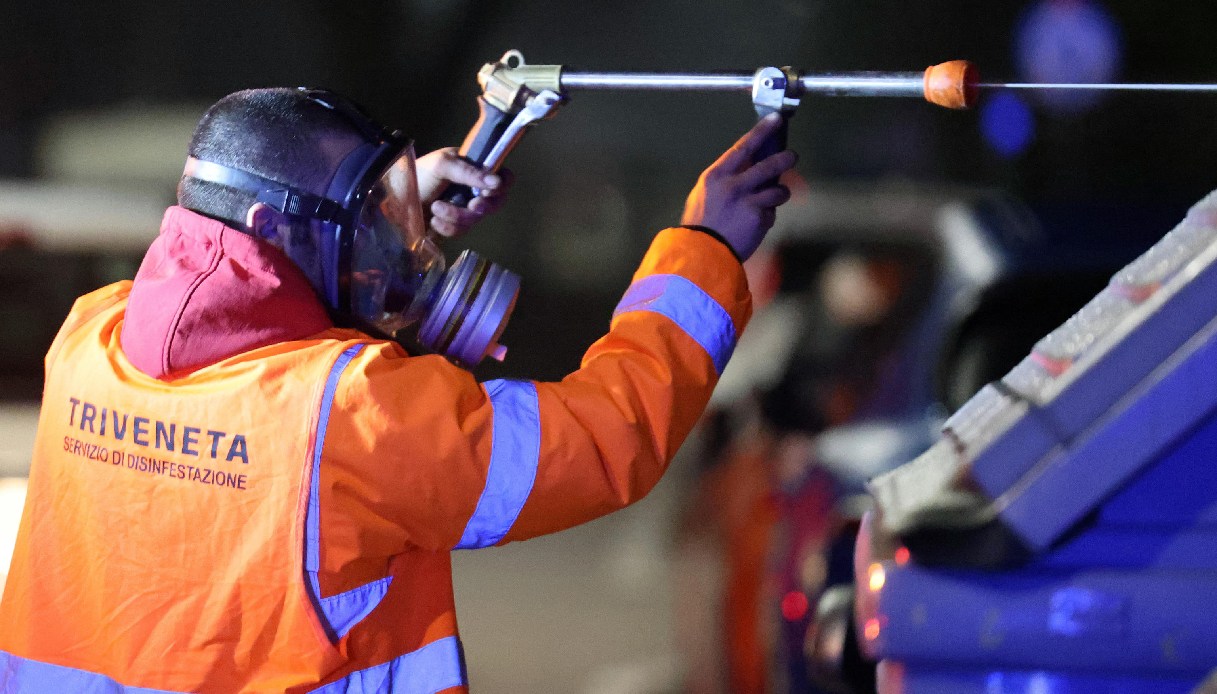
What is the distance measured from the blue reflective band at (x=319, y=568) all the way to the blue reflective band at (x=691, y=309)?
42 centimetres

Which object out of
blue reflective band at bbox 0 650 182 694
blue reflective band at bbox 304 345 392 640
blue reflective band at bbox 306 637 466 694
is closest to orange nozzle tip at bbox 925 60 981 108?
blue reflective band at bbox 304 345 392 640

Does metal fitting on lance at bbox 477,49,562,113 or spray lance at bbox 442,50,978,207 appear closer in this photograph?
spray lance at bbox 442,50,978,207

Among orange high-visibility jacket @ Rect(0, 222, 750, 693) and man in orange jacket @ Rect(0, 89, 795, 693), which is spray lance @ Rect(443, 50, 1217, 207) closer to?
man in orange jacket @ Rect(0, 89, 795, 693)

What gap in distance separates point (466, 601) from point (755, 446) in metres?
1.33

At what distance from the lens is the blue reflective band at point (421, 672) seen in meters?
1.65

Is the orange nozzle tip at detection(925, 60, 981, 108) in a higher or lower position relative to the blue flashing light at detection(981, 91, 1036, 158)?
lower

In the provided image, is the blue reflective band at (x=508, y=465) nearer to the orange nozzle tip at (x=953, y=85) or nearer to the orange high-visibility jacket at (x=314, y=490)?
the orange high-visibility jacket at (x=314, y=490)

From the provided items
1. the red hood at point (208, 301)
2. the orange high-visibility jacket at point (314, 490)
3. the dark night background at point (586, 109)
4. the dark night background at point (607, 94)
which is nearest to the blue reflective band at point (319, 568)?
the orange high-visibility jacket at point (314, 490)

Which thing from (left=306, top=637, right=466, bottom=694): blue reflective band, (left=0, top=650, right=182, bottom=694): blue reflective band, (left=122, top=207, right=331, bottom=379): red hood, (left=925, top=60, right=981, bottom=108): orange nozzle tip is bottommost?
(left=0, top=650, right=182, bottom=694): blue reflective band

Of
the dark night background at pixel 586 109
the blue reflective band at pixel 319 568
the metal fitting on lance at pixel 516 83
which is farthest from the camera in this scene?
the dark night background at pixel 586 109

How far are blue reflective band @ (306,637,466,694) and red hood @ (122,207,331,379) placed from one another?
0.46 metres

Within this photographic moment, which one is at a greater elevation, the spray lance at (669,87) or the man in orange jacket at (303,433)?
the spray lance at (669,87)

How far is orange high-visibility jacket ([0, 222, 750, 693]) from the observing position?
1.51 meters

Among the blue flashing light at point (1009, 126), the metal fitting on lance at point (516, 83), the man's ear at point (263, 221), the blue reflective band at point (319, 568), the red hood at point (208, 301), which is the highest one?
the blue flashing light at point (1009, 126)
